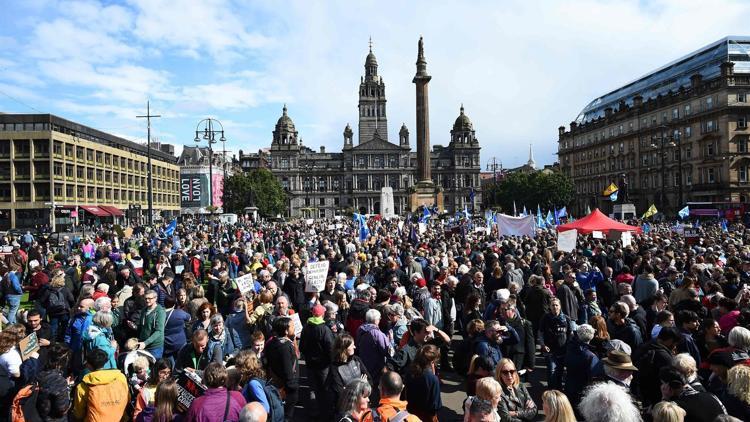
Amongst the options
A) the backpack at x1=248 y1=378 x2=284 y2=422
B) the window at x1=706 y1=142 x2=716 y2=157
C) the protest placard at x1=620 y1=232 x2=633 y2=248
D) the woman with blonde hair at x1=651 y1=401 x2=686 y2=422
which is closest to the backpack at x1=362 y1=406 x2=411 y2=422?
the backpack at x1=248 y1=378 x2=284 y2=422

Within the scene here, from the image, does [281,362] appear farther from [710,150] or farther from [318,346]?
[710,150]

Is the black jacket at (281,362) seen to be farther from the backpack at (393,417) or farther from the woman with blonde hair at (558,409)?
the woman with blonde hair at (558,409)

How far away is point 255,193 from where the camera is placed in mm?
85375

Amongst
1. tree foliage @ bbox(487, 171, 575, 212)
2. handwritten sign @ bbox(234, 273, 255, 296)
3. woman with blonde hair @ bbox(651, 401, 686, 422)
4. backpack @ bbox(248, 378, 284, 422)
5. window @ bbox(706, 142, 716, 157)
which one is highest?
window @ bbox(706, 142, 716, 157)

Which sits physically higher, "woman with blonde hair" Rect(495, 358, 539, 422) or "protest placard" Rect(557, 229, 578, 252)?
"protest placard" Rect(557, 229, 578, 252)

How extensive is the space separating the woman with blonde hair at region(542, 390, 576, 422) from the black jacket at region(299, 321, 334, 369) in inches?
129

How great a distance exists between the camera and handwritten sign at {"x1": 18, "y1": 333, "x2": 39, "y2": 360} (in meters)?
6.11

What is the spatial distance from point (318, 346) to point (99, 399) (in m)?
2.56

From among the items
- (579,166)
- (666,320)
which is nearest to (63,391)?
(666,320)

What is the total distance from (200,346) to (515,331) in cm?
409

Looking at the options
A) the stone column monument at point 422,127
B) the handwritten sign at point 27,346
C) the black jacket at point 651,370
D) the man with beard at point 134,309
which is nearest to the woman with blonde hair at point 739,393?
the black jacket at point 651,370

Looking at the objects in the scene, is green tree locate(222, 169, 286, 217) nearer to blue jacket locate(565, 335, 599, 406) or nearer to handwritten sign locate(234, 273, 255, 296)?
handwritten sign locate(234, 273, 255, 296)

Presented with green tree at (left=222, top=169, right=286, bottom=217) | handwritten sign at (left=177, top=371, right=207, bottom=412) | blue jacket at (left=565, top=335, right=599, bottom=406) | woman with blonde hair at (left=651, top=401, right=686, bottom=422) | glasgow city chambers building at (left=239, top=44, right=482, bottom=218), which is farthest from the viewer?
glasgow city chambers building at (left=239, top=44, right=482, bottom=218)

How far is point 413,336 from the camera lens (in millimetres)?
6805
